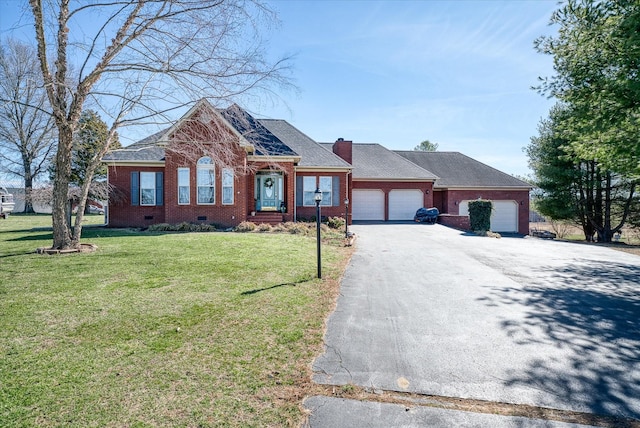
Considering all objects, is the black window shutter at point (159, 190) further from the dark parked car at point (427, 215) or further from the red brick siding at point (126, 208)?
the dark parked car at point (427, 215)

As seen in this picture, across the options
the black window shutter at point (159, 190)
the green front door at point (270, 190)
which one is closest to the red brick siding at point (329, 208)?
the green front door at point (270, 190)

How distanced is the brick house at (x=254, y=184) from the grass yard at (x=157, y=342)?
7241 mm

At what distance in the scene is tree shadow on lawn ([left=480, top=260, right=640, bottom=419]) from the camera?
3.11 meters

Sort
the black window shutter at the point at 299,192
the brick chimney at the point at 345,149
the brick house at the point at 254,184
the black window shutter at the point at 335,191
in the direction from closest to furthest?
the brick house at the point at 254,184 < the black window shutter at the point at 299,192 < the black window shutter at the point at 335,191 < the brick chimney at the point at 345,149

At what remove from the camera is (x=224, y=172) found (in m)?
16.4

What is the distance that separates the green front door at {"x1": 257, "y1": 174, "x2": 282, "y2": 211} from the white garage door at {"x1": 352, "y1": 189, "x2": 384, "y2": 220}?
678 centimetres

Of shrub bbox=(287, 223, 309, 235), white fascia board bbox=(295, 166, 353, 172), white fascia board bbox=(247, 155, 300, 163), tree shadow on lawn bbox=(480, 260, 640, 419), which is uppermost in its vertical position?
white fascia board bbox=(247, 155, 300, 163)

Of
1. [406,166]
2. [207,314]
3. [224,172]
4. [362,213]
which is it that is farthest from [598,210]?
[207,314]

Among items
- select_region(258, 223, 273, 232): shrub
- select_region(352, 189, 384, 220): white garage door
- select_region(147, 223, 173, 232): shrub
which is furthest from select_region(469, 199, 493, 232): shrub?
select_region(147, 223, 173, 232): shrub

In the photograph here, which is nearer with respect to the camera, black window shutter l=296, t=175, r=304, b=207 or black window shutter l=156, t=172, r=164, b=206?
black window shutter l=156, t=172, r=164, b=206

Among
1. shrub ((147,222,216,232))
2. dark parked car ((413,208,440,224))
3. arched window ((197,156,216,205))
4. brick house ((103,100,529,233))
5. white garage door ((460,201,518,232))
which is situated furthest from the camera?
white garage door ((460,201,518,232))

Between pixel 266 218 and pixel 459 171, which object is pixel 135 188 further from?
pixel 459 171

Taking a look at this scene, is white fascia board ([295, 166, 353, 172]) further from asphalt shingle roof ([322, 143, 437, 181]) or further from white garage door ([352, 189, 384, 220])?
white garage door ([352, 189, 384, 220])

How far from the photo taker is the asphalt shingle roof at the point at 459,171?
24.6m
